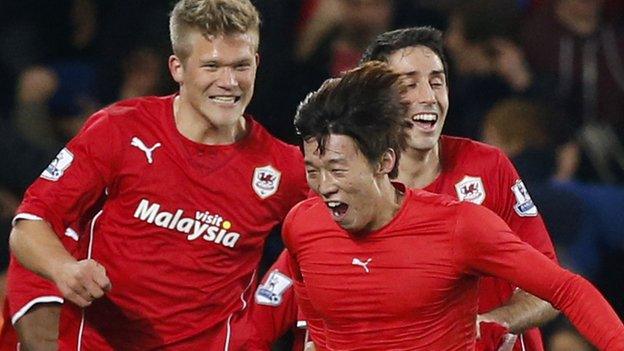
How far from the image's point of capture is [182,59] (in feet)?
15.6

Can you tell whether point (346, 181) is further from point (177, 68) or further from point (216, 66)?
point (177, 68)

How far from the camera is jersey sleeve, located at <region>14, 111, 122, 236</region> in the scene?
4.56 meters

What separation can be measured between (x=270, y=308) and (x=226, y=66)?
0.75 metres

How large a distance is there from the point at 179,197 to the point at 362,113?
901 millimetres

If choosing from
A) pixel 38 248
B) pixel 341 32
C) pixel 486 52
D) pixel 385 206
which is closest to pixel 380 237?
pixel 385 206

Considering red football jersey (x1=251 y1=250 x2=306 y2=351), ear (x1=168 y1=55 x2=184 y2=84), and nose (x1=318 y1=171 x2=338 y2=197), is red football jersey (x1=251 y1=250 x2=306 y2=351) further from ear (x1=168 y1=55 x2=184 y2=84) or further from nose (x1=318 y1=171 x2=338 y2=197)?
nose (x1=318 y1=171 x2=338 y2=197)

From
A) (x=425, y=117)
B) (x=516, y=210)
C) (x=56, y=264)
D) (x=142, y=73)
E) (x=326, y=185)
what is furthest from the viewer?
(x=142, y=73)

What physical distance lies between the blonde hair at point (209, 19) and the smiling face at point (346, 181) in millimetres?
807

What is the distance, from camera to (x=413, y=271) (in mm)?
3961

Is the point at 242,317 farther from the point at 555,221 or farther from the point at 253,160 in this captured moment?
the point at 555,221

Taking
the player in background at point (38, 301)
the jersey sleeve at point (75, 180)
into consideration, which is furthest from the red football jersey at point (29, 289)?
the jersey sleeve at point (75, 180)

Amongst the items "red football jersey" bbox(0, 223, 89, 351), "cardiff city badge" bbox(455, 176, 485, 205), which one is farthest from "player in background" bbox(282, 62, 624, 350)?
"red football jersey" bbox(0, 223, 89, 351)

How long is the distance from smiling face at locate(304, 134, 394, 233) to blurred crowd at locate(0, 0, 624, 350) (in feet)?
9.00

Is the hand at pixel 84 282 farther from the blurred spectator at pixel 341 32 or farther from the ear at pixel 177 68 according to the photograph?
the blurred spectator at pixel 341 32
